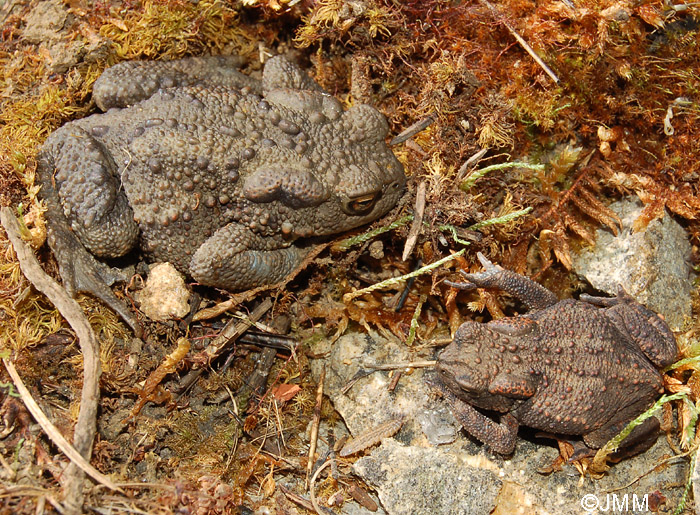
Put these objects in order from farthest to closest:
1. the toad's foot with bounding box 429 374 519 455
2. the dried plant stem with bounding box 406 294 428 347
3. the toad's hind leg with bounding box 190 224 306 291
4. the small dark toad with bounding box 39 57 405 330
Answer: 1. the dried plant stem with bounding box 406 294 428 347
2. the toad's hind leg with bounding box 190 224 306 291
3. the small dark toad with bounding box 39 57 405 330
4. the toad's foot with bounding box 429 374 519 455

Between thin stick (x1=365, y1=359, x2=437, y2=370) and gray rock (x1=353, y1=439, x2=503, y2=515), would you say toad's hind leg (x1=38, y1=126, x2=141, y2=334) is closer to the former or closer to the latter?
thin stick (x1=365, y1=359, x2=437, y2=370)

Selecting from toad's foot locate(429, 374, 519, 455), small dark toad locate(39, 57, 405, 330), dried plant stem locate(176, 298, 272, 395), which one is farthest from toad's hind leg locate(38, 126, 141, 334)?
toad's foot locate(429, 374, 519, 455)

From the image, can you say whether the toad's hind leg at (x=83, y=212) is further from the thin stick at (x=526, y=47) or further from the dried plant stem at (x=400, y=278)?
the thin stick at (x=526, y=47)

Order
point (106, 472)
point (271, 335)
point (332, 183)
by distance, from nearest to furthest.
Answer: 1. point (106, 472)
2. point (332, 183)
3. point (271, 335)

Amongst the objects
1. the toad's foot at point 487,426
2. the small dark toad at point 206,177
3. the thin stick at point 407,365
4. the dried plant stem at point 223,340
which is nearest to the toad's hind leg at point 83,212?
the small dark toad at point 206,177

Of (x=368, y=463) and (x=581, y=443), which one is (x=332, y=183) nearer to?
(x=368, y=463)

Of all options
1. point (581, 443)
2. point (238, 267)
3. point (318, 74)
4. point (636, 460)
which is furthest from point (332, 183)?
point (636, 460)
